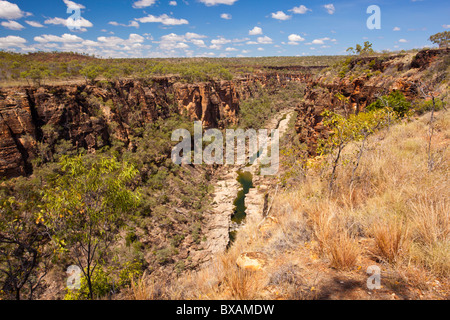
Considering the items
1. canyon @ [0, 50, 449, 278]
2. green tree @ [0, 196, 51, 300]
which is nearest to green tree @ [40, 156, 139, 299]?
green tree @ [0, 196, 51, 300]

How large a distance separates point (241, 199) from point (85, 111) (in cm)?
2291

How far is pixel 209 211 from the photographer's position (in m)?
28.5

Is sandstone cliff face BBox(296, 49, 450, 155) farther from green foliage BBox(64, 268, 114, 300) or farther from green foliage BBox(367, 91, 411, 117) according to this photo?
green foliage BBox(64, 268, 114, 300)

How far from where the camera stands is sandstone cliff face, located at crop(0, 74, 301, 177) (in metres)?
20.0

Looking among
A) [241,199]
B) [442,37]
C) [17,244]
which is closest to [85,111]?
[241,199]

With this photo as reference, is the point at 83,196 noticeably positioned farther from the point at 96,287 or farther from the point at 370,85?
the point at 370,85

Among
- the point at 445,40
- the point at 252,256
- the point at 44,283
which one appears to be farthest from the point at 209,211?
the point at 445,40

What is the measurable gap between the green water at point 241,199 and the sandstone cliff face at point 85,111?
15717 millimetres

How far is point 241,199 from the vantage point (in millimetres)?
32125

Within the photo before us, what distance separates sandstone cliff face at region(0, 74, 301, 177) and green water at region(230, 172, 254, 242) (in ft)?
51.6

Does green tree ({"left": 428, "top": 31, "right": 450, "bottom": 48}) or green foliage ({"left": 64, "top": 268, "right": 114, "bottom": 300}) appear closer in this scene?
green foliage ({"left": 64, "top": 268, "right": 114, "bottom": 300})

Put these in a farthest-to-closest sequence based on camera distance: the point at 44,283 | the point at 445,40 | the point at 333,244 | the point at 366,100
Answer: the point at 445,40, the point at 366,100, the point at 44,283, the point at 333,244

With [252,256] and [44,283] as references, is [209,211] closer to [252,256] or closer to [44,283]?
[44,283]

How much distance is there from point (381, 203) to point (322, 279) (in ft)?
7.18
